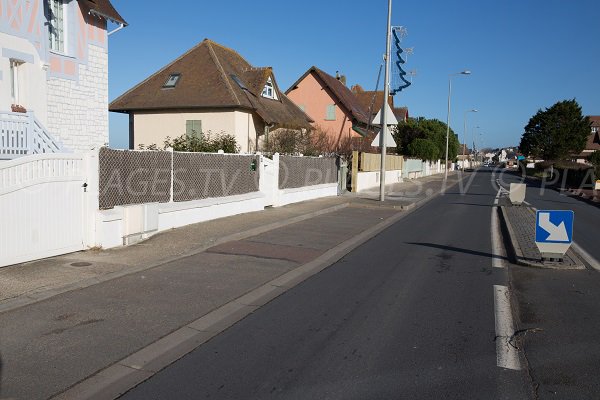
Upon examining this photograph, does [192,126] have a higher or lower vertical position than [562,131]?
lower

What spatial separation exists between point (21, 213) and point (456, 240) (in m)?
9.23

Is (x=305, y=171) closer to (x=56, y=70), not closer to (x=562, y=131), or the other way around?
(x=56, y=70)

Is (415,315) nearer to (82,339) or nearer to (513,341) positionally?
(513,341)

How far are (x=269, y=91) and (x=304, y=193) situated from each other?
1203 cm

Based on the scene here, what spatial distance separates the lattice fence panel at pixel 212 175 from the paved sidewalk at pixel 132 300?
105 cm

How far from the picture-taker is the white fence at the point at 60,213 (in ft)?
24.1

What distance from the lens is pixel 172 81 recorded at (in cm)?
2833

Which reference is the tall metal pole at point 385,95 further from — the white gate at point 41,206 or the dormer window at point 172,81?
the white gate at point 41,206

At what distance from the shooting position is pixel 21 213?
7.48 meters

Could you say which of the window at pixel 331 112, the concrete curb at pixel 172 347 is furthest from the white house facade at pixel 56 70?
the window at pixel 331 112

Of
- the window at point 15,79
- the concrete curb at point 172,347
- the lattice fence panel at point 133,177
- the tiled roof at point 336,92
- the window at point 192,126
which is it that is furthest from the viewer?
the tiled roof at point 336,92

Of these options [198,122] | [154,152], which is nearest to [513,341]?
[154,152]

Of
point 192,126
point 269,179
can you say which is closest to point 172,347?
point 269,179

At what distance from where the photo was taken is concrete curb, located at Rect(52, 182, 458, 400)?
159 inches
